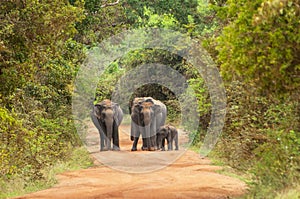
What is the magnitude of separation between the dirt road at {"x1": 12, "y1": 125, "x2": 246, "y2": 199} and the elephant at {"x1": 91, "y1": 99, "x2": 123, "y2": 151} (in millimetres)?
2740

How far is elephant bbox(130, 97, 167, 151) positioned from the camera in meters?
25.8

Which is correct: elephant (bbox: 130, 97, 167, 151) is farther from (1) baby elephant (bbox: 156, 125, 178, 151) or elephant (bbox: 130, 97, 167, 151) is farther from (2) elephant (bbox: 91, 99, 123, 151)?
(2) elephant (bbox: 91, 99, 123, 151)

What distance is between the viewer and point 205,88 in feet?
75.5

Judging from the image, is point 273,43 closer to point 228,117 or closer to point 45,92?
point 228,117

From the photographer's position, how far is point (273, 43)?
9.28m

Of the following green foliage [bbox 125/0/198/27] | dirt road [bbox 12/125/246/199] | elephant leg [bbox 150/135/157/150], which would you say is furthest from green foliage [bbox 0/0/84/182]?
green foliage [bbox 125/0/198/27]

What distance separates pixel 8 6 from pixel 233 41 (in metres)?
5.19

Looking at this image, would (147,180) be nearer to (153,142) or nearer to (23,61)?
(23,61)

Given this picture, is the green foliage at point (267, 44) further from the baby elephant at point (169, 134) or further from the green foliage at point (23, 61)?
the baby elephant at point (169, 134)

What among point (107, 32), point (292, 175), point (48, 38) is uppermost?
point (107, 32)

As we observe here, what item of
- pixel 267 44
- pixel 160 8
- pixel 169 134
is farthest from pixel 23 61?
pixel 160 8

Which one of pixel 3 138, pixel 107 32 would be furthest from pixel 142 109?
pixel 3 138

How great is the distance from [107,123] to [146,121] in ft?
5.03

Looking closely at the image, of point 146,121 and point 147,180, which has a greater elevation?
point 146,121
